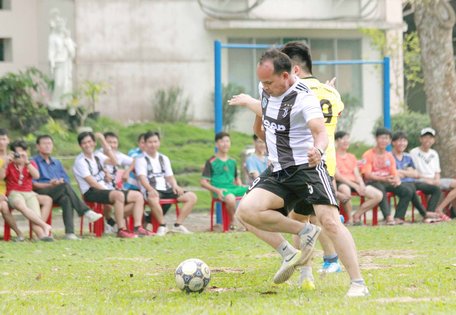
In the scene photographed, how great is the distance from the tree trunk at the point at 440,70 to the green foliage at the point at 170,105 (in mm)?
11810

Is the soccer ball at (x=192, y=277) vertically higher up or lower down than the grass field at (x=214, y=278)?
higher up

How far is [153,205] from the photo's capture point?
17.3 metres

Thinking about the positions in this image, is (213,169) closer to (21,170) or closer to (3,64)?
(21,170)

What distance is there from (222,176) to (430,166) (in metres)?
3.80

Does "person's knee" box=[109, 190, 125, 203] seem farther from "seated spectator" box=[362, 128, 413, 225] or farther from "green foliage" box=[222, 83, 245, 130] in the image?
"green foliage" box=[222, 83, 245, 130]

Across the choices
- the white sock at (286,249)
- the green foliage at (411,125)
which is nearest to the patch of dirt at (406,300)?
the white sock at (286,249)

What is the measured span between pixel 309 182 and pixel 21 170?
787 cm

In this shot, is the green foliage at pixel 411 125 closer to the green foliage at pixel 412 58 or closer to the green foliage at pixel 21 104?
the green foliage at pixel 412 58

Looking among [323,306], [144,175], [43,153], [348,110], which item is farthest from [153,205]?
[348,110]

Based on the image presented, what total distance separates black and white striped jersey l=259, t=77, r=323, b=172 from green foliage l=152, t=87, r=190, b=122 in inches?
901

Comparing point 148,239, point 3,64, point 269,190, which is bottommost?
point 148,239

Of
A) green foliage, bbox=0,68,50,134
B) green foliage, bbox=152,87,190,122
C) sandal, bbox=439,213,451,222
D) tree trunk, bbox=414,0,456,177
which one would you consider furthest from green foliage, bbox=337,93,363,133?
sandal, bbox=439,213,451,222

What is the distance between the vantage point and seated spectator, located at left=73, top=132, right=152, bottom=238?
1678cm

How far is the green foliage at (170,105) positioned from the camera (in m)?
32.2
